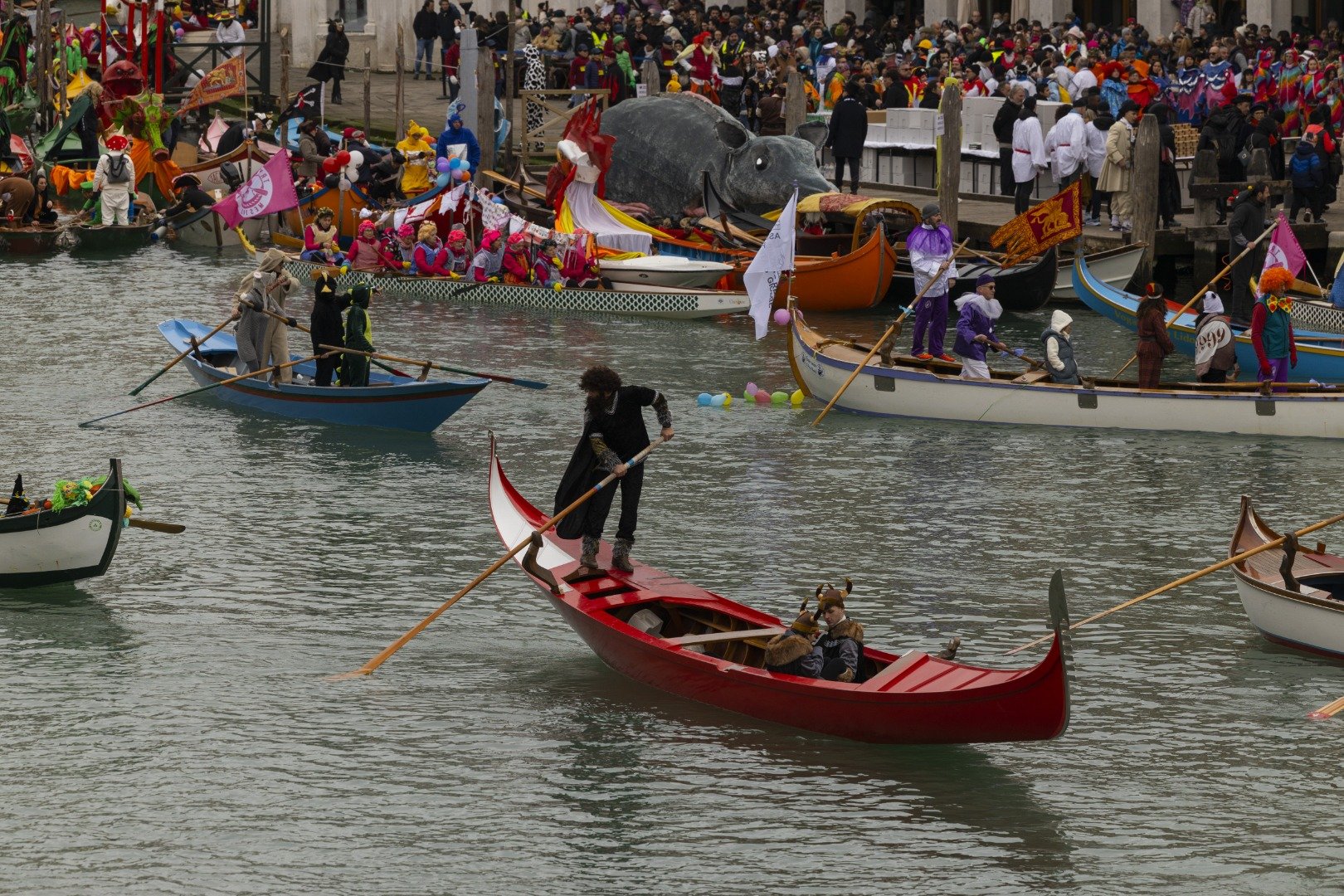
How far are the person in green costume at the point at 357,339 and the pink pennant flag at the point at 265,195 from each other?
7.70m

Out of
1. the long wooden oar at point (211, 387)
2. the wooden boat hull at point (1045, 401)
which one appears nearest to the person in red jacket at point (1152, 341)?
the wooden boat hull at point (1045, 401)

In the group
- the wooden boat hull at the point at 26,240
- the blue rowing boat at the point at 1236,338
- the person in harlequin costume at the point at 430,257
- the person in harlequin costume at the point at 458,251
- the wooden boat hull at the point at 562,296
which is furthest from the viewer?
the wooden boat hull at the point at 26,240

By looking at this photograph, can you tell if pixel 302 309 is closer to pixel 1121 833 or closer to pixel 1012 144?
pixel 1012 144

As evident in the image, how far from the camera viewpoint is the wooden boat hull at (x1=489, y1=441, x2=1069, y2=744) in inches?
429

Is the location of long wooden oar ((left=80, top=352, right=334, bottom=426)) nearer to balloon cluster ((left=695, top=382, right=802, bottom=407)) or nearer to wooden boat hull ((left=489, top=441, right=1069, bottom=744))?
Result: balloon cluster ((left=695, top=382, right=802, bottom=407))

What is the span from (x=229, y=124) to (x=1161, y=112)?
20.3m

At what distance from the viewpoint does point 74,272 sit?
105 ft

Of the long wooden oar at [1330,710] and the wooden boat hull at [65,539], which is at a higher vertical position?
the wooden boat hull at [65,539]

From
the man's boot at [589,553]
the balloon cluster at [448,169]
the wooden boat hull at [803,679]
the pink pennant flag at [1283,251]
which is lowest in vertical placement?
the wooden boat hull at [803,679]

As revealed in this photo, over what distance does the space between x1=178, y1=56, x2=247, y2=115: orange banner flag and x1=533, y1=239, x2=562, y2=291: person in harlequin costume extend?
12003 mm

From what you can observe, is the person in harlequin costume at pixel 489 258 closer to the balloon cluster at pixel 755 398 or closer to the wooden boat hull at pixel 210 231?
the wooden boat hull at pixel 210 231

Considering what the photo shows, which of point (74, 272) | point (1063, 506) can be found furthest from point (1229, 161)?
point (74, 272)

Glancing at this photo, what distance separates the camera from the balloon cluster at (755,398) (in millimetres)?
22047

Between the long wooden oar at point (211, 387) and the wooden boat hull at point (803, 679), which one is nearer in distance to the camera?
the wooden boat hull at point (803, 679)
